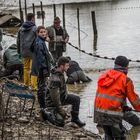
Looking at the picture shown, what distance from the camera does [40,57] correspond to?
10.6 m

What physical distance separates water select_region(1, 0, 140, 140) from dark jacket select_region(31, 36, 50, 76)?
121 centimetres

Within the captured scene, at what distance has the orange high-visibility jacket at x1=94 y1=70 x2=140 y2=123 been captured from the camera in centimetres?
727

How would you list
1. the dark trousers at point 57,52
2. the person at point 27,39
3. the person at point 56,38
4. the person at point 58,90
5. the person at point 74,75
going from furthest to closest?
1. the dark trousers at point 57,52
2. the person at point 56,38
3. the person at point 74,75
4. the person at point 27,39
5. the person at point 58,90

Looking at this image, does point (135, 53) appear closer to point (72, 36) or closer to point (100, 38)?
point (100, 38)

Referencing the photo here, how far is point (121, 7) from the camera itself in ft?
162

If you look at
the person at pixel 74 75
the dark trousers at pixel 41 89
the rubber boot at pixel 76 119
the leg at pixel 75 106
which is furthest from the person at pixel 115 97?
the person at pixel 74 75

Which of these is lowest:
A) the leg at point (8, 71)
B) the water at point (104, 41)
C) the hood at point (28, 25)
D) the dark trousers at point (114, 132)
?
the water at point (104, 41)

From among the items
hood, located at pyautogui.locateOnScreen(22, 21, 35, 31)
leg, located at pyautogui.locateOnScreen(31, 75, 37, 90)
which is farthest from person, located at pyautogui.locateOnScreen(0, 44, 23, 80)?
leg, located at pyautogui.locateOnScreen(31, 75, 37, 90)

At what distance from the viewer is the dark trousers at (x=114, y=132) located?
24.5ft

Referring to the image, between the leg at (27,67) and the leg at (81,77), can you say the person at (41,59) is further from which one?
the leg at (81,77)

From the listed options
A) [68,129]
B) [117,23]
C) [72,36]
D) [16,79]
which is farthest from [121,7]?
[68,129]

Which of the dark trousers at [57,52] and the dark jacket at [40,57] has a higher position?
the dark jacket at [40,57]

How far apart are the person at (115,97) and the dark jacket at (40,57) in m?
3.30

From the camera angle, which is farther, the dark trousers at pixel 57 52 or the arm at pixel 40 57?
the dark trousers at pixel 57 52
